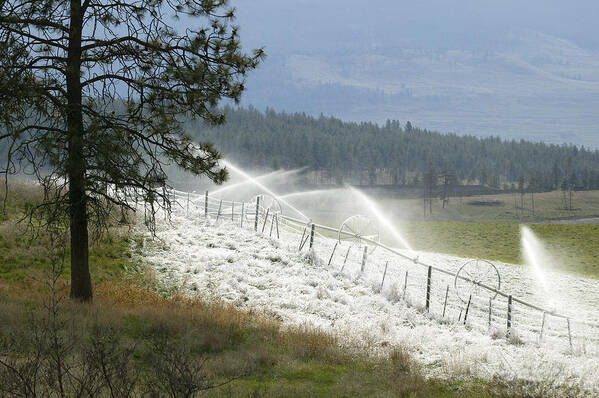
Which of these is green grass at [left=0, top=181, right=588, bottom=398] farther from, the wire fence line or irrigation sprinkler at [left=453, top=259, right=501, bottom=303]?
irrigation sprinkler at [left=453, top=259, right=501, bottom=303]

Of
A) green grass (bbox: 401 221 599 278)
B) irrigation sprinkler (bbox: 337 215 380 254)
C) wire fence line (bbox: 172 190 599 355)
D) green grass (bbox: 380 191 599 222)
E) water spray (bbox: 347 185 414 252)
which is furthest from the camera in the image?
green grass (bbox: 380 191 599 222)

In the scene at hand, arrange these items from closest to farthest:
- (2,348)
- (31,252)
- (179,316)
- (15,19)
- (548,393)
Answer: (2,348), (548,393), (15,19), (179,316), (31,252)

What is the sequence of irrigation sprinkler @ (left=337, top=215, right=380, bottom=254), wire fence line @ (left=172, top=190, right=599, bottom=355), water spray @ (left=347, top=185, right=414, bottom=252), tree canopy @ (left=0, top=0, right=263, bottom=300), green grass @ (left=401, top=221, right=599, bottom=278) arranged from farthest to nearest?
water spray @ (left=347, top=185, right=414, bottom=252) < green grass @ (left=401, top=221, right=599, bottom=278) < irrigation sprinkler @ (left=337, top=215, right=380, bottom=254) < wire fence line @ (left=172, top=190, right=599, bottom=355) < tree canopy @ (left=0, top=0, right=263, bottom=300)

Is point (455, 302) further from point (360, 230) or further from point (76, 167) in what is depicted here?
point (76, 167)

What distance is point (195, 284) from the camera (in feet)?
71.4

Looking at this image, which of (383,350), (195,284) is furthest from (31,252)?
(383,350)

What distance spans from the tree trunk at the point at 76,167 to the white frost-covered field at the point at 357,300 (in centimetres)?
230

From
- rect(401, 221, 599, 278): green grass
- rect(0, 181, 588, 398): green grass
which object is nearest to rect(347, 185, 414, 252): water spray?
rect(401, 221, 599, 278): green grass

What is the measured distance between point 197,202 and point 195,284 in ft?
65.6

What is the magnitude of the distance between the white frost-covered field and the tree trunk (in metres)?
2.30

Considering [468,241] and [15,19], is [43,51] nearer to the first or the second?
[15,19]

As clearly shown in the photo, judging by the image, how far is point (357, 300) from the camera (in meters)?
21.7

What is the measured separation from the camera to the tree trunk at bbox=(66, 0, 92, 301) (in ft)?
42.6

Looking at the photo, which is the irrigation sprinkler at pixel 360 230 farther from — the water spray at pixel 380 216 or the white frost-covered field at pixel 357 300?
the water spray at pixel 380 216
